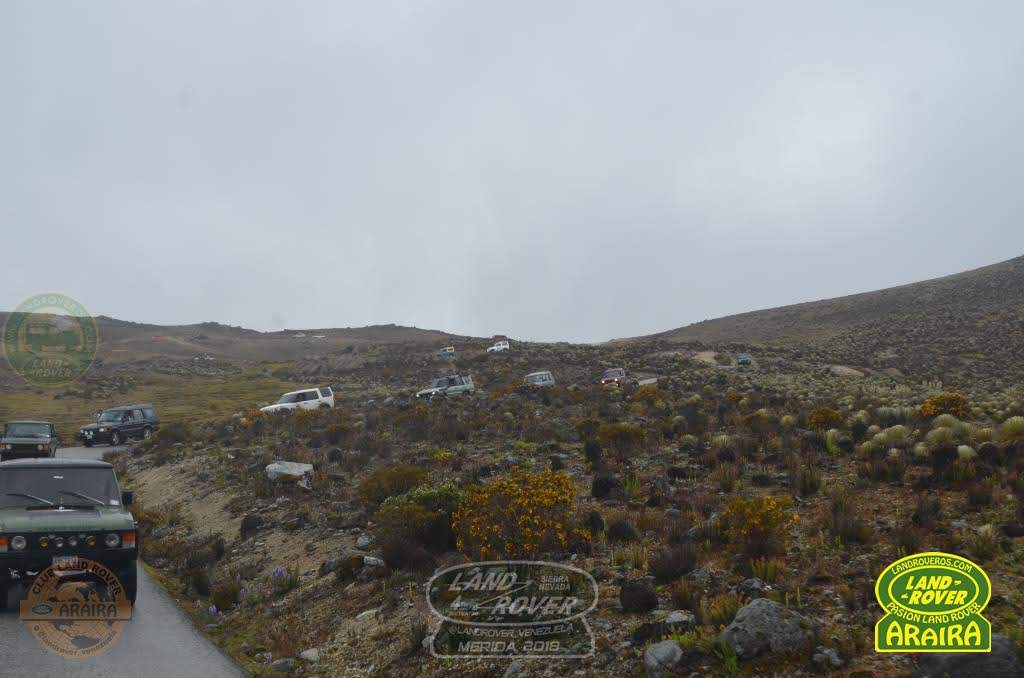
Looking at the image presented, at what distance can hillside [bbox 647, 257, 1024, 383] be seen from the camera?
57250 millimetres

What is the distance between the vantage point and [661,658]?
6.23 m

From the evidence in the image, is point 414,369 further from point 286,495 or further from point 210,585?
point 210,585

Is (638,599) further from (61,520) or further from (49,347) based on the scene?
(49,347)

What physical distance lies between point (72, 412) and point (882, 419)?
4857cm

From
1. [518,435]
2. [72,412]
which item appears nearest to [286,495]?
[518,435]

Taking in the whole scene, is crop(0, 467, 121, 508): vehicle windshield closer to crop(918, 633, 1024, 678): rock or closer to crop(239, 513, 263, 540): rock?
crop(239, 513, 263, 540): rock

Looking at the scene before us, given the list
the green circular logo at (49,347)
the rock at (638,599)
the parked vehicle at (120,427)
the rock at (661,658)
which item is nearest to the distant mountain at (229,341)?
the green circular logo at (49,347)

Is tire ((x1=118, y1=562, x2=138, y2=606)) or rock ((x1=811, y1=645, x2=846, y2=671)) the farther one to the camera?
tire ((x1=118, y1=562, x2=138, y2=606))

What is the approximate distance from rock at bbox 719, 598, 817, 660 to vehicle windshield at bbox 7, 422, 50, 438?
90.0 feet

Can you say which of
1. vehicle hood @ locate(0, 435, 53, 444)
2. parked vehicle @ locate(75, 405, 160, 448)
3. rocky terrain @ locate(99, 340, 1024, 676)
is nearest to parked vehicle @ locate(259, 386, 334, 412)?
parked vehicle @ locate(75, 405, 160, 448)

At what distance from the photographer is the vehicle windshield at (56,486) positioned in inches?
364

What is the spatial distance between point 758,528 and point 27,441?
26392mm

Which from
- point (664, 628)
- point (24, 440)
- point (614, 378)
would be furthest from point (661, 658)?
point (614, 378)

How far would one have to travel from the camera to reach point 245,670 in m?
7.82
